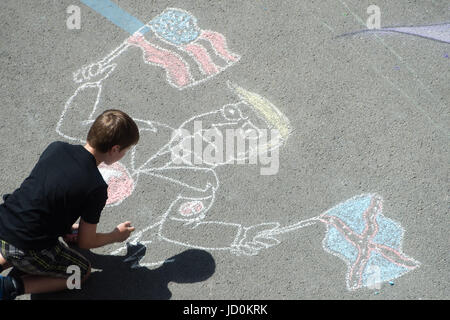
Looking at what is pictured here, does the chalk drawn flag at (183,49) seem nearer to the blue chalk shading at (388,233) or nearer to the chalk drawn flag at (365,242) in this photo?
the chalk drawn flag at (365,242)

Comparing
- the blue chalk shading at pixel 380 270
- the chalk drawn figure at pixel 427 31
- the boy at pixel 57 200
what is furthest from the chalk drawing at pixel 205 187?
the chalk drawn figure at pixel 427 31

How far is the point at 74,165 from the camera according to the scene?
2.83m

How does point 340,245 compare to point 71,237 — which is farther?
point 340,245

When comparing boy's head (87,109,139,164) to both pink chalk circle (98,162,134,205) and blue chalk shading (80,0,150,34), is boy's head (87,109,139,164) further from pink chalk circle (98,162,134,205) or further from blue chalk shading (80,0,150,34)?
blue chalk shading (80,0,150,34)

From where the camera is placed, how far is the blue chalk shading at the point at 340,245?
3602mm

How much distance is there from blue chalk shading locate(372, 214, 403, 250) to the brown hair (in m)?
2.03

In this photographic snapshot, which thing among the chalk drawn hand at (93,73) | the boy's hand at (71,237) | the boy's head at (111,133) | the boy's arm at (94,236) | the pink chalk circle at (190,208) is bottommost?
the boy's arm at (94,236)

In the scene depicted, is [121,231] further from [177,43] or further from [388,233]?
[177,43]

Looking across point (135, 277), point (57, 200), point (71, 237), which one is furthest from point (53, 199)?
point (135, 277)

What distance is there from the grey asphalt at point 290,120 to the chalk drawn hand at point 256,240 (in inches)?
2.0

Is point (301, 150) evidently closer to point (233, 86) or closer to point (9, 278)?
point (233, 86)

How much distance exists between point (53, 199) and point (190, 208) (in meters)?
1.18

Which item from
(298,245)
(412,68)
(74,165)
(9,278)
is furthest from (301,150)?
(9,278)

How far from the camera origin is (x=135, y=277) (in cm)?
341
